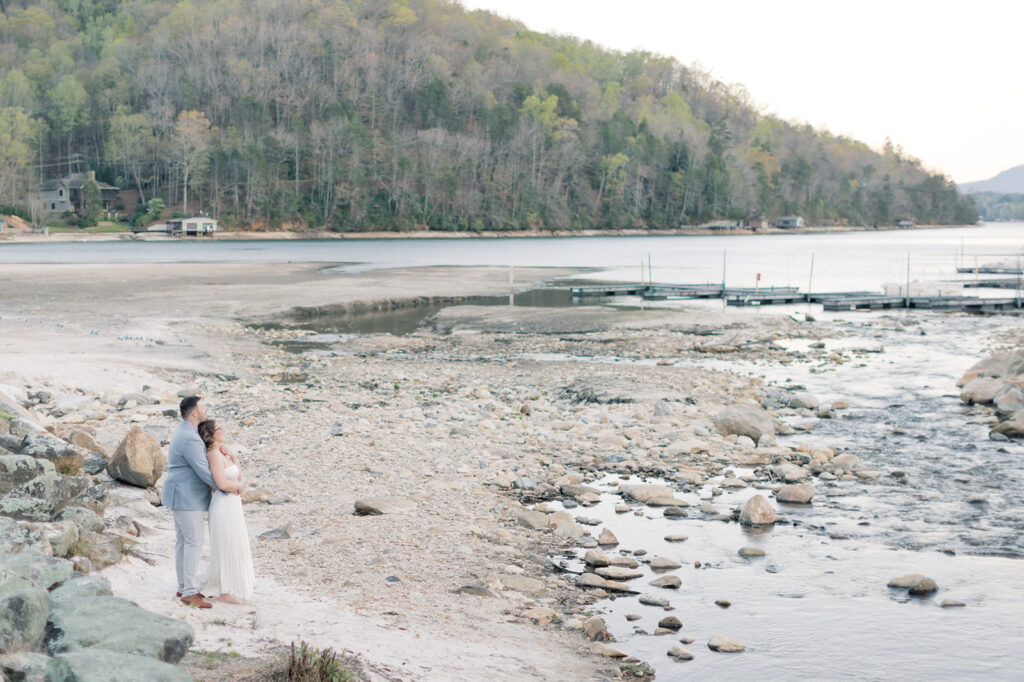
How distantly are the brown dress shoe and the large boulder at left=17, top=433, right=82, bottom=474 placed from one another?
3417 millimetres

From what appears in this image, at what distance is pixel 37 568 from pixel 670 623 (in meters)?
5.49

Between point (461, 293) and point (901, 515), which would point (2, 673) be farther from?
point (461, 293)

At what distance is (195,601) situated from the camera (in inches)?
296

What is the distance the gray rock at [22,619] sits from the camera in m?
5.61

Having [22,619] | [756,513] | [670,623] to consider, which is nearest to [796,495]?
[756,513]

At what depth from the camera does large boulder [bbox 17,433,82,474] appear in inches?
394

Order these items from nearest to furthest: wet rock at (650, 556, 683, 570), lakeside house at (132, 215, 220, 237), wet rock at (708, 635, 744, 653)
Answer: wet rock at (708, 635, 744, 653), wet rock at (650, 556, 683, 570), lakeside house at (132, 215, 220, 237)

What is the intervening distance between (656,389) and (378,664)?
14.0 metres

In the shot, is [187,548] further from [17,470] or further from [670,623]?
[670,623]

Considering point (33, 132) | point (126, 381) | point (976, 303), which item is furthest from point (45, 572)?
point (33, 132)

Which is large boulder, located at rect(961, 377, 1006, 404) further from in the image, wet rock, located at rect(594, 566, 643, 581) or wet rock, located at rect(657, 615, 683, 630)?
wet rock, located at rect(657, 615, 683, 630)

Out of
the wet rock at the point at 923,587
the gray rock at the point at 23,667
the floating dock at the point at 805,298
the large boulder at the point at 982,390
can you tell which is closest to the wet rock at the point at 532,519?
the wet rock at the point at 923,587

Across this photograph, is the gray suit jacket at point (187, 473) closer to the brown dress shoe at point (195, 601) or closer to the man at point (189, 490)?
the man at point (189, 490)

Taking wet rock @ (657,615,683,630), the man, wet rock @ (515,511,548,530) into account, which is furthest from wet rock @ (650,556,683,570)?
the man
